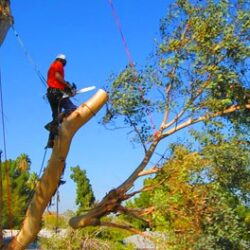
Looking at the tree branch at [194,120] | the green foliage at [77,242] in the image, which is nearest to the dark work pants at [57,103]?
the tree branch at [194,120]

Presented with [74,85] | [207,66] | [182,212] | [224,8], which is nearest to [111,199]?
[182,212]

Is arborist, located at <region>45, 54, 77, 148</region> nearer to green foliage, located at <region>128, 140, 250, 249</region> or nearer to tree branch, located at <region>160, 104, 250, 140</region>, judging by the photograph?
green foliage, located at <region>128, 140, 250, 249</region>

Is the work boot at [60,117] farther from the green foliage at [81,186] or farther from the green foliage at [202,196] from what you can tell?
the green foliage at [81,186]

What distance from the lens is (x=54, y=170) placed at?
25.7 feet

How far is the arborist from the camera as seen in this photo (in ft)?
25.7

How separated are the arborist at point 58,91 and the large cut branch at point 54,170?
229 mm

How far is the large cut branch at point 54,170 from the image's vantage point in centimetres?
746

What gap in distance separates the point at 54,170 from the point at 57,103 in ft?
2.87

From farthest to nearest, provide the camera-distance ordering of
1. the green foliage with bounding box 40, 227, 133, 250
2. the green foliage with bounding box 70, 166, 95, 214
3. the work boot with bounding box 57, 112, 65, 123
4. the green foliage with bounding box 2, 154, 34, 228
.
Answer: the green foliage with bounding box 70, 166, 95, 214
the green foliage with bounding box 2, 154, 34, 228
the green foliage with bounding box 40, 227, 133, 250
the work boot with bounding box 57, 112, 65, 123

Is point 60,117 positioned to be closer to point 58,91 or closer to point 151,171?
point 58,91

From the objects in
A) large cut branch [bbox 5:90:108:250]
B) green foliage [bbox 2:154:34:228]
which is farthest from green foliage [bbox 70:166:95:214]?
large cut branch [bbox 5:90:108:250]

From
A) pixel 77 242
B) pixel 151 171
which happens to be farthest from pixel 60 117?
pixel 77 242

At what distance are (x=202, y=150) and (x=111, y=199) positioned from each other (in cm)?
212

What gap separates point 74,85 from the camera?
7.89 meters
